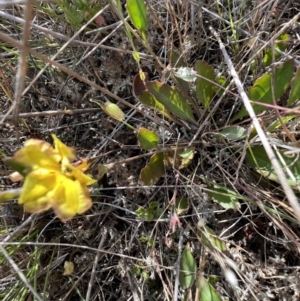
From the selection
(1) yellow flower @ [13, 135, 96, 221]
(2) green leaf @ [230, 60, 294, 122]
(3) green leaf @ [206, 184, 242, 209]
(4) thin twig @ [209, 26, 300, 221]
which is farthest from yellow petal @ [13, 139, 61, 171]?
(2) green leaf @ [230, 60, 294, 122]

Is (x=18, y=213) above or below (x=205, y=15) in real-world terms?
below

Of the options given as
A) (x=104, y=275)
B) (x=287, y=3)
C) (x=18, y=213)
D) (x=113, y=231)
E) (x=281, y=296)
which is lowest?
(x=281, y=296)

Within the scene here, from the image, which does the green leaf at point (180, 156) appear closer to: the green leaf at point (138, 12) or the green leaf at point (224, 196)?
the green leaf at point (224, 196)

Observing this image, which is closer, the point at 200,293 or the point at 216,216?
the point at 200,293

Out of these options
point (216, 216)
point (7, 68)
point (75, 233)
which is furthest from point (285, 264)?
point (7, 68)

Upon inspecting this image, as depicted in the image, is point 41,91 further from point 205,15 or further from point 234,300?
point 234,300

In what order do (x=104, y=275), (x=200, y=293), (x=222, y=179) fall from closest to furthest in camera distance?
(x=200, y=293) → (x=222, y=179) → (x=104, y=275)

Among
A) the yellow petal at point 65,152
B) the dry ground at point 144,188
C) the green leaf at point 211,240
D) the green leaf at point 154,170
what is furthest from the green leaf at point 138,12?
the green leaf at point 211,240

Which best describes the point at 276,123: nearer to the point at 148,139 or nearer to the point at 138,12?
the point at 148,139
